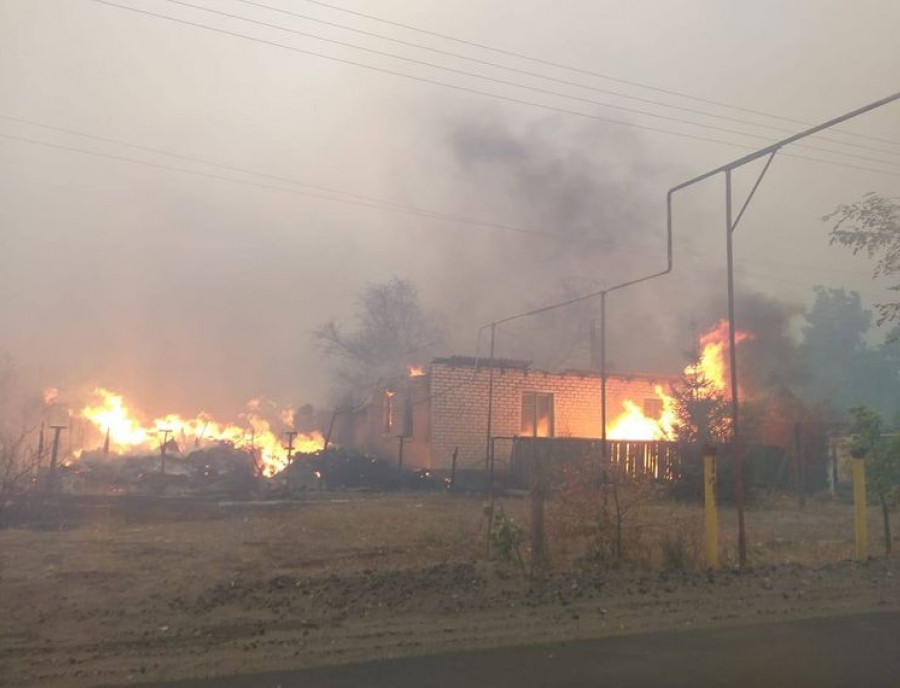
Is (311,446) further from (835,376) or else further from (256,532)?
(835,376)

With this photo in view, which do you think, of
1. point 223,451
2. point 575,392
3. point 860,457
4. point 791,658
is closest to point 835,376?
point 575,392

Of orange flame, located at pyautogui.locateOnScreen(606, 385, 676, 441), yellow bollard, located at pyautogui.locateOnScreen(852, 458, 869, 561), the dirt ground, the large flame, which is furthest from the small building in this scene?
yellow bollard, located at pyautogui.locateOnScreen(852, 458, 869, 561)

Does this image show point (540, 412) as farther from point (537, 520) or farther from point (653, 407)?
point (537, 520)

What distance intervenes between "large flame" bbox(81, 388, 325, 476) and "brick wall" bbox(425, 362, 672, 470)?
8664 millimetres

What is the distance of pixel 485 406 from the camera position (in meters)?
25.9

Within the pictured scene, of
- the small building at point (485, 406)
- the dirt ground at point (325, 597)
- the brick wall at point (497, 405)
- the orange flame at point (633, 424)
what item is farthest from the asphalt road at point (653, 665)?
the orange flame at point (633, 424)

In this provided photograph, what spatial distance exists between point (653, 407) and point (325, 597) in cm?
2343

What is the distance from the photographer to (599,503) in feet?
28.8

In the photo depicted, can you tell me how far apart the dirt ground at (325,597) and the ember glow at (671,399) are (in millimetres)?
10645

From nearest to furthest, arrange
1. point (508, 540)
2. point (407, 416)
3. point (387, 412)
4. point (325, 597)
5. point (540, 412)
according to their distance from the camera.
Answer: point (325, 597) → point (508, 540) → point (540, 412) → point (407, 416) → point (387, 412)

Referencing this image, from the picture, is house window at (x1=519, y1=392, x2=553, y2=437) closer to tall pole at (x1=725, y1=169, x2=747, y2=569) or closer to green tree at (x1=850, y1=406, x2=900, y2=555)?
green tree at (x1=850, y1=406, x2=900, y2=555)

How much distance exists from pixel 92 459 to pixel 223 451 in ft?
19.5

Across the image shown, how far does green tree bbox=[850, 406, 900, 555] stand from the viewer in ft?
35.0

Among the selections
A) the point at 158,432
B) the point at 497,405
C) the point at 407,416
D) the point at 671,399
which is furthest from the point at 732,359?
the point at 158,432
